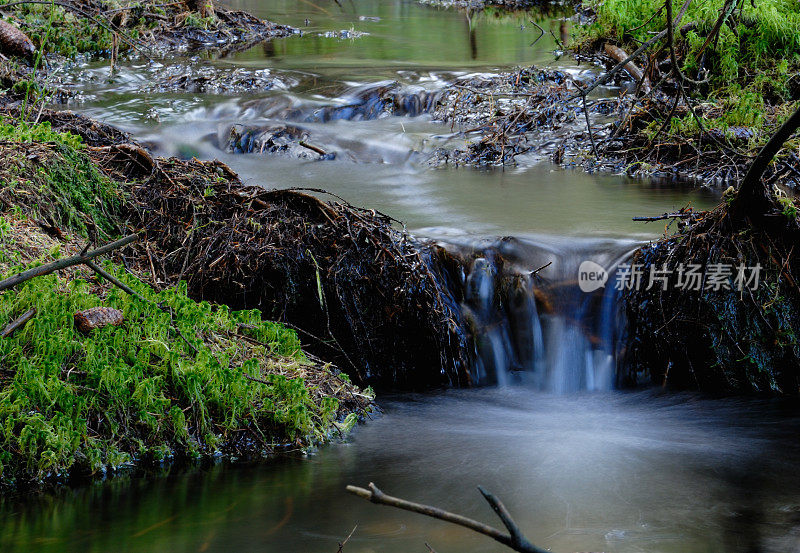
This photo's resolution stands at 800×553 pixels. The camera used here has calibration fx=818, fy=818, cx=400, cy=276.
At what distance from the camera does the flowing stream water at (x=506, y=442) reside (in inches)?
136

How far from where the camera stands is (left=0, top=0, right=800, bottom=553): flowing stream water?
11.3 feet

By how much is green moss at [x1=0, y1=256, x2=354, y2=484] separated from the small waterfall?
1.46 meters

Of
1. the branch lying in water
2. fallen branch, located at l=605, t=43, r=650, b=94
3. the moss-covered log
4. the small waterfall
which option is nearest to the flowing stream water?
the small waterfall

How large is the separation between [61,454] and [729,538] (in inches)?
119

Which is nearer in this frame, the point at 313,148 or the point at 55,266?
the point at 55,266

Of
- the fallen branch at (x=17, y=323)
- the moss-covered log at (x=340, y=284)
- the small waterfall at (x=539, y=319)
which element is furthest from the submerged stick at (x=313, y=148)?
the fallen branch at (x=17, y=323)

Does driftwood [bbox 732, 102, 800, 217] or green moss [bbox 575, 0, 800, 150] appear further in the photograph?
green moss [bbox 575, 0, 800, 150]

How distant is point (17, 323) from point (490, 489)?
2.54 metres

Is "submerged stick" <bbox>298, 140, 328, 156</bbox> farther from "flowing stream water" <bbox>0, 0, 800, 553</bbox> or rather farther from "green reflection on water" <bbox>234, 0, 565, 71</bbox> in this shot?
"green reflection on water" <bbox>234, 0, 565, 71</bbox>

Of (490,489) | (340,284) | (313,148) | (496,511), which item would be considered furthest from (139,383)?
(313,148)

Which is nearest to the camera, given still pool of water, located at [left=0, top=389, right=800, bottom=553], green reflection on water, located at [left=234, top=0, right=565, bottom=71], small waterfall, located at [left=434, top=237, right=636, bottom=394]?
still pool of water, located at [left=0, top=389, right=800, bottom=553]

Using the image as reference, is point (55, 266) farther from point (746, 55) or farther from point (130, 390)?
point (746, 55)

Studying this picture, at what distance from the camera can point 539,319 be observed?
5.70 metres

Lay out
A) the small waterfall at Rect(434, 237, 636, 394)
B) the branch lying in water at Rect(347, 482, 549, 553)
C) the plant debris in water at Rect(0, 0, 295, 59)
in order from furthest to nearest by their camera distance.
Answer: the plant debris in water at Rect(0, 0, 295, 59), the small waterfall at Rect(434, 237, 636, 394), the branch lying in water at Rect(347, 482, 549, 553)
